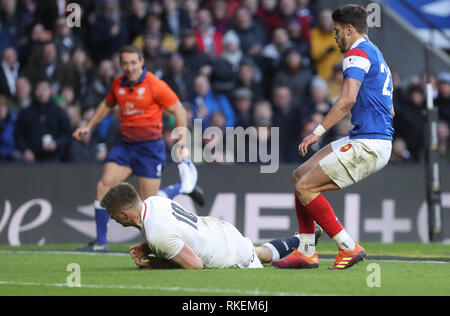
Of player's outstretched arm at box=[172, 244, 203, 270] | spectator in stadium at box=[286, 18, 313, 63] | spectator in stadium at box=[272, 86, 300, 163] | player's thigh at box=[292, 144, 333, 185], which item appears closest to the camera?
player's outstretched arm at box=[172, 244, 203, 270]

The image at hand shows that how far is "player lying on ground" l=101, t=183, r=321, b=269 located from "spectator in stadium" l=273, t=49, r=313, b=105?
7605 millimetres

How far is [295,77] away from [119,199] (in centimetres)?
864

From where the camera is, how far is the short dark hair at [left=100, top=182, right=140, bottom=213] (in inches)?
295

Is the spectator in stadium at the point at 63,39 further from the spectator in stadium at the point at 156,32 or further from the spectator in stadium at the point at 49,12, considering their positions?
the spectator in stadium at the point at 156,32

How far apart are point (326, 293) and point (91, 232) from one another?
Result: 7314 mm

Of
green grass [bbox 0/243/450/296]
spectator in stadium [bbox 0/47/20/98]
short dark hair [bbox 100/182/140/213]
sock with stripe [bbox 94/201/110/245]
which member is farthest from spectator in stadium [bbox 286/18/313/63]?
short dark hair [bbox 100/182/140/213]

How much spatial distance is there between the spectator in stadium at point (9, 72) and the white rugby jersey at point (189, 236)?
7.62 m

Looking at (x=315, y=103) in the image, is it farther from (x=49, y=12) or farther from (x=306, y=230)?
(x=306, y=230)

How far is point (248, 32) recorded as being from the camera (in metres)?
16.4

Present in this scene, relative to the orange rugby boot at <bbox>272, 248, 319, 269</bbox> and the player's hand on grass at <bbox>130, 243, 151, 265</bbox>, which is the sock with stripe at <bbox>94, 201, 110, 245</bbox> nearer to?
the player's hand on grass at <bbox>130, 243, 151, 265</bbox>

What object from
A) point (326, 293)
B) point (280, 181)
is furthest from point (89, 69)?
point (326, 293)

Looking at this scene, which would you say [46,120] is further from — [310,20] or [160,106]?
[310,20]

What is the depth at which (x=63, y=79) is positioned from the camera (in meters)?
14.9

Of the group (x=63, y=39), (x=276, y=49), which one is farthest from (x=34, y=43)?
(x=276, y=49)
